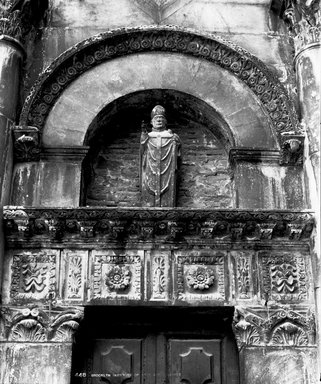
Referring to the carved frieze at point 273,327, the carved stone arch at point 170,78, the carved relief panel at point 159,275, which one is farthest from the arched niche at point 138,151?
the carved frieze at point 273,327

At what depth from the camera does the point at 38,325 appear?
9125mm

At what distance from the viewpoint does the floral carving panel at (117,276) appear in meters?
9.34

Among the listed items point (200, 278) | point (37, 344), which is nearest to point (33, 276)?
point (37, 344)

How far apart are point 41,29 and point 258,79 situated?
127 inches

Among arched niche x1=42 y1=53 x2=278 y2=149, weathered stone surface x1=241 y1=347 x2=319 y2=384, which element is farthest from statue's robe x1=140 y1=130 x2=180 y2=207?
weathered stone surface x1=241 y1=347 x2=319 y2=384

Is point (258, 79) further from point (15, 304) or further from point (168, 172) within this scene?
point (15, 304)

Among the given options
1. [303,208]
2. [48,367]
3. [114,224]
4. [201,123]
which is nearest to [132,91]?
[201,123]

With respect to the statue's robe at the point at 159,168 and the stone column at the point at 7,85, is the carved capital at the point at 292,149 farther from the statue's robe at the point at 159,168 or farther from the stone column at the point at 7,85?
Answer: the stone column at the point at 7,85

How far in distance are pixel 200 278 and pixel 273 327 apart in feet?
3.50

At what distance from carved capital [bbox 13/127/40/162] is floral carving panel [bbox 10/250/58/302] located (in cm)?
136

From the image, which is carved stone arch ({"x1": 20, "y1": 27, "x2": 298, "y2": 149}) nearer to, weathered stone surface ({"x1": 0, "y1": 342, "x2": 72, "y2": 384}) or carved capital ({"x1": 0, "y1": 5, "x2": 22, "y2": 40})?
carved capital ({"x1": 0, "y1": 5, "x2": 22, "y2": 40})

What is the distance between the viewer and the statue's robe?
395 inches

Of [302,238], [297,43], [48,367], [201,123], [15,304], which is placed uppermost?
[297,43]

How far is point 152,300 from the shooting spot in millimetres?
9305
